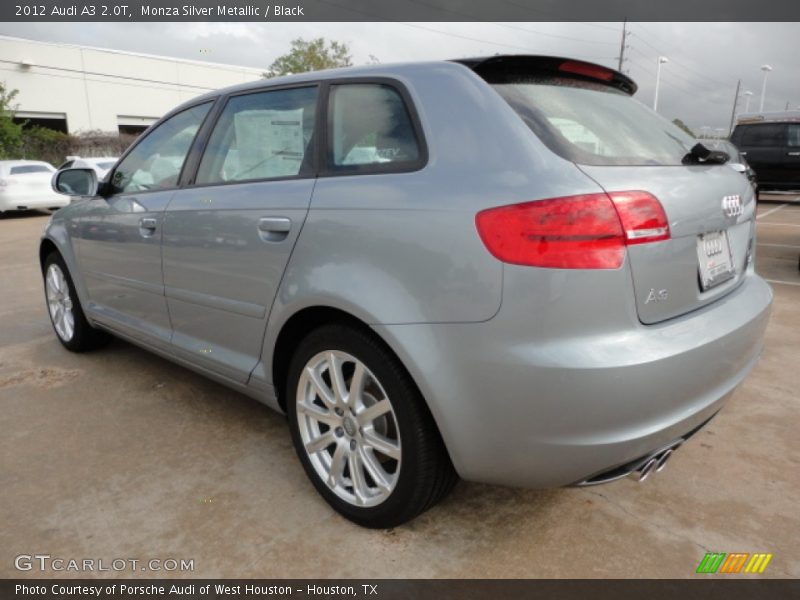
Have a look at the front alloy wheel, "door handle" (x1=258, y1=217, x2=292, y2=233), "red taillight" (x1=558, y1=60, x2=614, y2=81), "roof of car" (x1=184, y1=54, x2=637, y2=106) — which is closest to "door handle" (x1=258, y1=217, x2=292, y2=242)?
"door handle" (x1=258, y1=217, x2=292, y2=233)

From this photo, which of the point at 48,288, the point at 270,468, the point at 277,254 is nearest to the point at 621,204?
the point at 277,254

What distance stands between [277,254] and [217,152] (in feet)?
2.80

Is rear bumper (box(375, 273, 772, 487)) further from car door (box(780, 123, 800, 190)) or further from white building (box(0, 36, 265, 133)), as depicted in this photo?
white building (box(0, 36, 265, 133))

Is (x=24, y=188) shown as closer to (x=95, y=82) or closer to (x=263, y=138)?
(x=263, y=138)

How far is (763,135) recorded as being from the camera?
13016 mm

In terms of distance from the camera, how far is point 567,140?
5.96 feet

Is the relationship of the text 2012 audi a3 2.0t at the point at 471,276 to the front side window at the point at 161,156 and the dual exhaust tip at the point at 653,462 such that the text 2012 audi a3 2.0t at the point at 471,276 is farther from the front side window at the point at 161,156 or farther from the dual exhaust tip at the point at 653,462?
the front side window at the point at 161,156

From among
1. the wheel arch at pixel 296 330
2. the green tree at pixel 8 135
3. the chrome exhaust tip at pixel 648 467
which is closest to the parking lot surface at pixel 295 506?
the chrome exhaust tip at pixel 648 467

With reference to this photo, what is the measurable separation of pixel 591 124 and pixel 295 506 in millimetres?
1797

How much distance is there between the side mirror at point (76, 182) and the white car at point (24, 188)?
10.9m

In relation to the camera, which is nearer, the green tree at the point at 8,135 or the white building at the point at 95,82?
the green tree at the point at 8,135

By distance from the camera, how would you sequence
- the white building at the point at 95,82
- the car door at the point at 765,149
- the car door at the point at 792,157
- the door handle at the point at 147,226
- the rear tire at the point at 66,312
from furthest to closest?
the white building at the point at 95,82 → the car door at the point at 765,149 → the car door at the point at 792,157 → the rear tire at the point at 66,312 → the door handle at the point at 147,226

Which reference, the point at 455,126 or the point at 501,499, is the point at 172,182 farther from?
the point at 501,499

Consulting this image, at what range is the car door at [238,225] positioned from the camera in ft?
7.63
